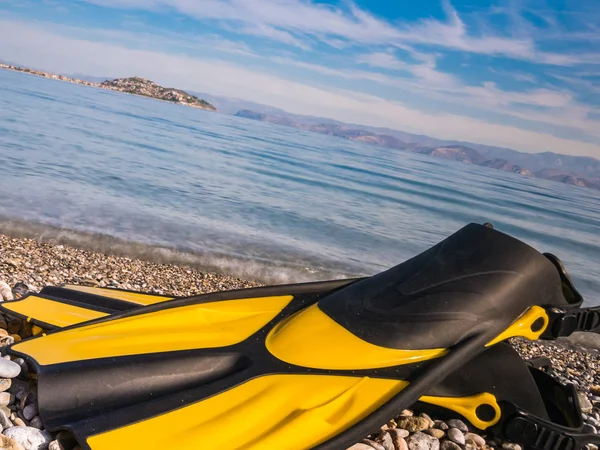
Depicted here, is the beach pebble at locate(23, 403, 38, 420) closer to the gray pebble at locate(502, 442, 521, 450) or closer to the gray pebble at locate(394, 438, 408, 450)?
the gray pebble at locate(394, 438, 408, 450)

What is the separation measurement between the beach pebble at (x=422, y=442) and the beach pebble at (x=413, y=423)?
53 millimetres

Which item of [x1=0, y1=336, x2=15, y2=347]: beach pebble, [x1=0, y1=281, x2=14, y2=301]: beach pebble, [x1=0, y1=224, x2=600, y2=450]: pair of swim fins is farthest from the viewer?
[x1=0, y1=281, x2=14, y2=301]: beach pebble

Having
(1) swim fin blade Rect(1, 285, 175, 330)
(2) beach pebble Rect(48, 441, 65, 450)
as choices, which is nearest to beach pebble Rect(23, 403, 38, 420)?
(2) beach pebble Rect(48, 441, 65, 450)

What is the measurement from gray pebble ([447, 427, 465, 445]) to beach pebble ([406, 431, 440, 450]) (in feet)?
0.29

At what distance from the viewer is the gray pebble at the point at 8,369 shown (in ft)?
8.22

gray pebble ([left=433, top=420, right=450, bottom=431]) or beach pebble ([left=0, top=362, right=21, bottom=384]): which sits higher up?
gray pebble ([left=433, top=420, right=450, bottom=431])

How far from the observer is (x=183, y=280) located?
6516mm

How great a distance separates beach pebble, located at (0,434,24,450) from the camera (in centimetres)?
207

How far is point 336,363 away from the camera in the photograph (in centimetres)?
247

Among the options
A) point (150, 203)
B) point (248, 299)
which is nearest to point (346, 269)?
point (150, 203)

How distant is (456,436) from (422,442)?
19 cm

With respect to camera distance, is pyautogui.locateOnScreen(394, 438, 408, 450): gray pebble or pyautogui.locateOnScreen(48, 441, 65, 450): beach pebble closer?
pyautogui.locateOnScreen(48, 441, 65, 450): beach pebble

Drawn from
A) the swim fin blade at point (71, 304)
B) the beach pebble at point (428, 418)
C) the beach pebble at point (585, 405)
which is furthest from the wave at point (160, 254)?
the beach pebble at point (428, 418)

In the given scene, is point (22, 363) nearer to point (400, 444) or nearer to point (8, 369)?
point (8, 369)
